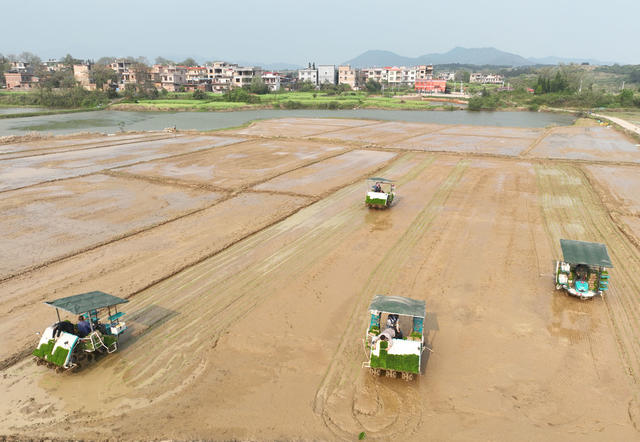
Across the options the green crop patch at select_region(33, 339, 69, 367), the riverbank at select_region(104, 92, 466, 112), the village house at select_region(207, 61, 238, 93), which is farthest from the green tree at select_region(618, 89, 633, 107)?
the green crop patch at select_region(33, 339, 69, 367)

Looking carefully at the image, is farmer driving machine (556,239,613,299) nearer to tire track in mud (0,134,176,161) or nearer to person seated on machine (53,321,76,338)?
person seated on machine (53,321,76,338)

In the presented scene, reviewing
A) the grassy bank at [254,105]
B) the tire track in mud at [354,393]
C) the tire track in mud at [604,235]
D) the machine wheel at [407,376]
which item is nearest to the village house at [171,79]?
the grassy bank at [254,105]

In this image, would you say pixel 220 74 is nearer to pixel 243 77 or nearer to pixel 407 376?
pixel 243 77

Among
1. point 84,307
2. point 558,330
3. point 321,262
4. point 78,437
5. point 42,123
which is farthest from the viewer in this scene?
point 42,123

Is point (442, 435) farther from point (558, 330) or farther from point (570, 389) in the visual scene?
point (558, 330)

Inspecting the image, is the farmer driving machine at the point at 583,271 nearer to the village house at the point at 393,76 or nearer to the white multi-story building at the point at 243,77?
the white multi-story building at the point at 243,77

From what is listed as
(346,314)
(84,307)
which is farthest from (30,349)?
(346,314)
